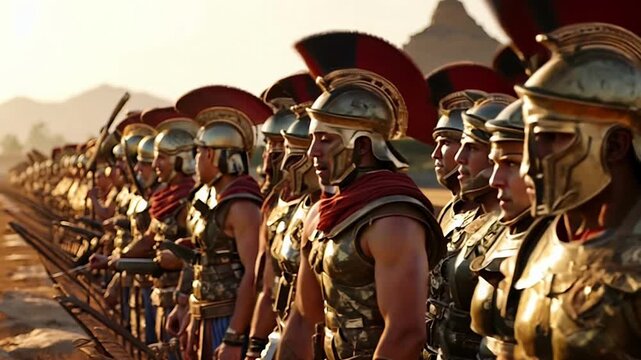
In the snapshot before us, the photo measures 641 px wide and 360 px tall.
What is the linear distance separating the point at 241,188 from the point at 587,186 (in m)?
5.03

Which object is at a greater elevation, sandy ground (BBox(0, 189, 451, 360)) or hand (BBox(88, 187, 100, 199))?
hand (BBox(88, 187, 100, 199))

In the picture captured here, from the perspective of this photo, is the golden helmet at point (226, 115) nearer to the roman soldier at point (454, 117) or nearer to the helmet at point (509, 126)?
the roman soldier at point (454, 117)

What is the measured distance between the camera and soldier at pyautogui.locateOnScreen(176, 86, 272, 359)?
25.7ft

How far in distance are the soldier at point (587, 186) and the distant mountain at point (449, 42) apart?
127 m

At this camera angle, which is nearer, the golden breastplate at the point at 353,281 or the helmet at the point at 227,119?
the golden breastplate at the point at 353,281

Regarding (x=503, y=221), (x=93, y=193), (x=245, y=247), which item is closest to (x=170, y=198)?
(x=245, y=247)

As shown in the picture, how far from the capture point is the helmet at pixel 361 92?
5.14m

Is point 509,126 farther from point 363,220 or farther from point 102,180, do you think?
point 102,180

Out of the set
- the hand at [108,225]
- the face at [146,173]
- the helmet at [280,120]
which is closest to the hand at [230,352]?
the helmet at [280,120]

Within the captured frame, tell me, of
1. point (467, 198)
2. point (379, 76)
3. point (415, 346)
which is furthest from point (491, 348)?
point (379, 76)

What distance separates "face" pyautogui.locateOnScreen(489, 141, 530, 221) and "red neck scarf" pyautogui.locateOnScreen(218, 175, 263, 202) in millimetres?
3910

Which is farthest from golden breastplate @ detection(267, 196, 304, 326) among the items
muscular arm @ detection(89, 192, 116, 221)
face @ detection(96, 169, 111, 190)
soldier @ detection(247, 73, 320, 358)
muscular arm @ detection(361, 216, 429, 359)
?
face @ detection(96, 169, 111, 190)

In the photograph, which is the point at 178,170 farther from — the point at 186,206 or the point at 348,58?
the point at 348,58

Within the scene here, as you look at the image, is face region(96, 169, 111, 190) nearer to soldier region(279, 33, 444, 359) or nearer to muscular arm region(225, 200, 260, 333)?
muscular arm region(225, 200, 260, 333)
